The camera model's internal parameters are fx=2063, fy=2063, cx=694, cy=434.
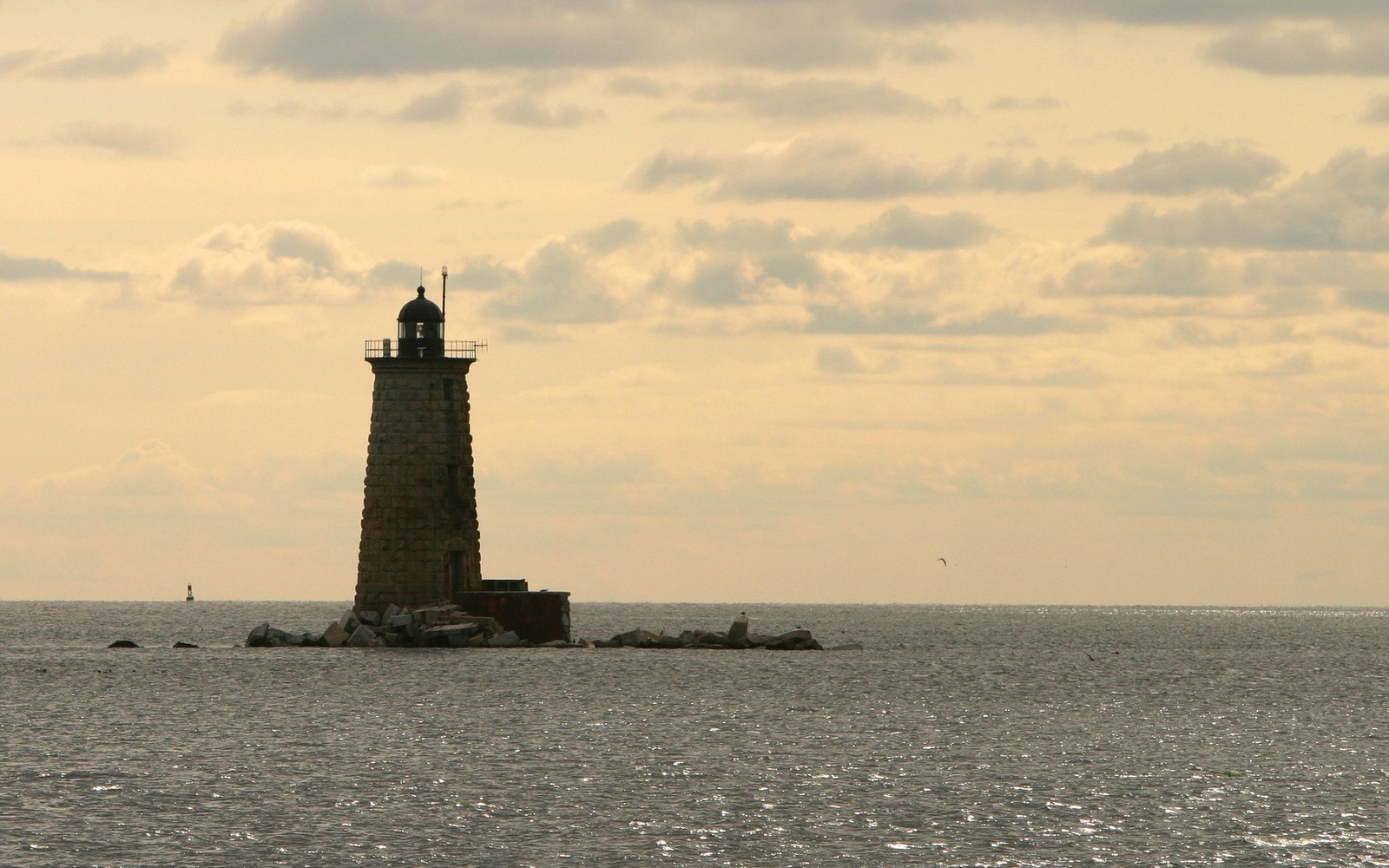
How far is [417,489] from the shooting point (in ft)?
241

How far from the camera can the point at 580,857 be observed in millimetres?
32625

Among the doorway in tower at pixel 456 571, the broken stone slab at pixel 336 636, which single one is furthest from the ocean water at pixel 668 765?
the doorway in tower at pixel 456 571

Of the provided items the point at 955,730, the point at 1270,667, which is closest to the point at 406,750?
the point at 955,730

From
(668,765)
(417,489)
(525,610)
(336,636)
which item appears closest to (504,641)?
(525,610)

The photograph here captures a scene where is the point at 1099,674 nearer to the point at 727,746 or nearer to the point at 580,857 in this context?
the point at 727,746

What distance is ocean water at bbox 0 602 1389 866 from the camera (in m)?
33.9

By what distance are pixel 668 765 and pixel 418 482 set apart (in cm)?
3072

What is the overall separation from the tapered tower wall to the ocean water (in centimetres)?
309

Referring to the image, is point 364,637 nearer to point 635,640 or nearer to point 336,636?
point 336,636

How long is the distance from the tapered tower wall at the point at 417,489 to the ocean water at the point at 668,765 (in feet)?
10.1

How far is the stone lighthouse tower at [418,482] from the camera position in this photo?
73.4 metres

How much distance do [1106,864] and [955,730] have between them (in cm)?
2080

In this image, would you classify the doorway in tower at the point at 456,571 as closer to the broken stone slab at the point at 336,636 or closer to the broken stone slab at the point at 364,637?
the broken stone slab at the point at 364,637

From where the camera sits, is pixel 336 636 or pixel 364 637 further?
pixel 336 636
